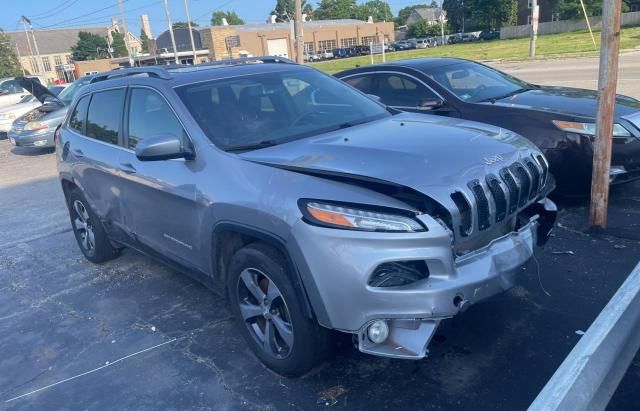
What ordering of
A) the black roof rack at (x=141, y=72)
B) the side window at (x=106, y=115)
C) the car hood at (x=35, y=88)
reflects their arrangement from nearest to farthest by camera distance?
the black roof rack at (x=141, y=72), the side window at (x=106, y=115), the car hood at (x=35, y=88)

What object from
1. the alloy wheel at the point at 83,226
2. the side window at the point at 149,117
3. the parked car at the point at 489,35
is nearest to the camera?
the side window at the point at 149,117

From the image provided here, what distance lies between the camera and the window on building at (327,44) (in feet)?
280

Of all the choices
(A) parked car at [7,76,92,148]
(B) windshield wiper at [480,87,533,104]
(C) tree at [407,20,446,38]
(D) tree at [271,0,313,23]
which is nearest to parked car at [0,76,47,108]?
(A) parked car at [7,76,92,148]

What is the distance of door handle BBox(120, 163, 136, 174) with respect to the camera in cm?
412

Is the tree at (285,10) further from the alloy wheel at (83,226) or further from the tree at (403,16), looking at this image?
the alloy wheel at (83,226)

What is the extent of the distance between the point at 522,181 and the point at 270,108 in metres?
1.76

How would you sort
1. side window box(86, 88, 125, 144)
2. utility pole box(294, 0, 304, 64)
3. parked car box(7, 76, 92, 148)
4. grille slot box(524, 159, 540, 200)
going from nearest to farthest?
grille slot box(524, 159, 540, 200), side window box(86, 88, 125, 144), parked car box(7, 76, 92, 148), utility pole box(294, 0, 304, 64)

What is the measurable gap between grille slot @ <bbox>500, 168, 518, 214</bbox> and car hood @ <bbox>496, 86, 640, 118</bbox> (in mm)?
A: 2814

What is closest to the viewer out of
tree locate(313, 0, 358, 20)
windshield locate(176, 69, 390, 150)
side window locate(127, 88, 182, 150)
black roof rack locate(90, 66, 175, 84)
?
windshield locate(176, 69, 390, 150)

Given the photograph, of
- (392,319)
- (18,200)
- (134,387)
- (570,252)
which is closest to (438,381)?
(392,319)

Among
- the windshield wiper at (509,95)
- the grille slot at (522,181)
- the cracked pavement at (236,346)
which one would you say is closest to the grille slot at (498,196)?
the grille slot at (522,181)

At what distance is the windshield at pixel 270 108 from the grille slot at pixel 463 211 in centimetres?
121

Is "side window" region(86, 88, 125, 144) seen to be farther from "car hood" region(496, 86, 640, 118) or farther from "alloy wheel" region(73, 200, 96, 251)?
"car hood" region(496, 86, 640, 118)

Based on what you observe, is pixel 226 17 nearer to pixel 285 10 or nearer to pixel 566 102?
pixel 285 10
